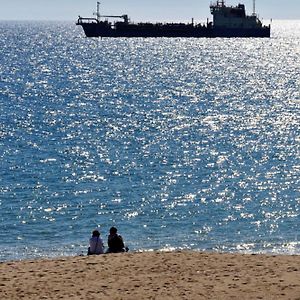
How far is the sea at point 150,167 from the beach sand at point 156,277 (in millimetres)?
8044

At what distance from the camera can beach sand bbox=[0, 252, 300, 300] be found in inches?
699

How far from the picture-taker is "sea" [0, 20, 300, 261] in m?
32.7

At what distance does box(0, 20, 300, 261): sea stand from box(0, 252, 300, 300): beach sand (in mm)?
8044

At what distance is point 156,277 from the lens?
1895 cm

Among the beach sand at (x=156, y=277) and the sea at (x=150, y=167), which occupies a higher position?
the beach sand at (x=156, y=277)

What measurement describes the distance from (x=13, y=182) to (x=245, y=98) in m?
52.3

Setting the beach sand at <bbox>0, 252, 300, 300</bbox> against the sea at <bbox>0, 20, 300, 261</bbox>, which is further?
the sea at <bbox>0, 20, 300, 261</bbox>

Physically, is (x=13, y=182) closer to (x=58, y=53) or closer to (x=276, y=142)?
(x=276, y=142)

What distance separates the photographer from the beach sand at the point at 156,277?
17.8 meters

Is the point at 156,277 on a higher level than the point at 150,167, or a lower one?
higher

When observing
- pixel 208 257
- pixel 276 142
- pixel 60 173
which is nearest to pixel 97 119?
pixel 276 142

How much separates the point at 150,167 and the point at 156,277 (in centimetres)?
2935

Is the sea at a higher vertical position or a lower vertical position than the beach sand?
lower

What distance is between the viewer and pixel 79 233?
107 ft
